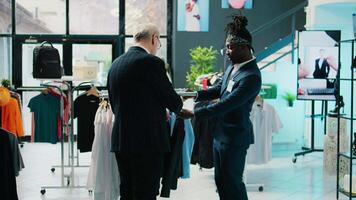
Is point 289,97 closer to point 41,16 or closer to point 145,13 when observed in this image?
point 145,13

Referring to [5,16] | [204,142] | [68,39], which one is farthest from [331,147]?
[5,16]

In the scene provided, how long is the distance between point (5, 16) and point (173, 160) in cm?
709

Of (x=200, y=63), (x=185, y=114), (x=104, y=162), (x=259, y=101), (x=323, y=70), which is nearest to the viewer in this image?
(x=185, y=114)

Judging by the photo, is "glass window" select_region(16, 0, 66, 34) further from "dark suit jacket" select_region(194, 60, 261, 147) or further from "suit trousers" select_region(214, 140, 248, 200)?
"suit trousers" select_region(214, 140, 248, 200)

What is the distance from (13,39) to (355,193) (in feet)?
23.5

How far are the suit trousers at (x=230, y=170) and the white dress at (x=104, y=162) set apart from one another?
1147 mm

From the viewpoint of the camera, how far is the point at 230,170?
13.2 ft

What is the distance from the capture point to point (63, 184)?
6.08 m

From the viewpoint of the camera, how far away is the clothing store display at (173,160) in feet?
14.4

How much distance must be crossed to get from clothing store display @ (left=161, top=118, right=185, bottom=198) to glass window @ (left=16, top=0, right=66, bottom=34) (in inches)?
260

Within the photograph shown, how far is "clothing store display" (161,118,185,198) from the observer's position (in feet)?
14.4

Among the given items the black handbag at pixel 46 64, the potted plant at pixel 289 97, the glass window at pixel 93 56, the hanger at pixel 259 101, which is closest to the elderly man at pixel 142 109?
the black handbag at pixel 46 64

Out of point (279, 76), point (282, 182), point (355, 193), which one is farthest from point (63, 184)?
point (279, 76)

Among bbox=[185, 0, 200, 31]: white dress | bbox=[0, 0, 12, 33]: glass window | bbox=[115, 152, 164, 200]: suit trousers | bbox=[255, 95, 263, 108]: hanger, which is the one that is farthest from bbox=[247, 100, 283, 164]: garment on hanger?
bbox=[0, 0, 12, 33]: glass window
